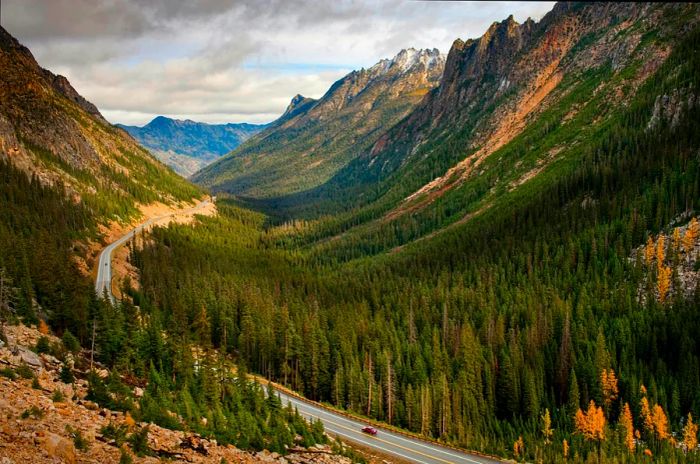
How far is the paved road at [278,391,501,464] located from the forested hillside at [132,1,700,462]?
6.95 m

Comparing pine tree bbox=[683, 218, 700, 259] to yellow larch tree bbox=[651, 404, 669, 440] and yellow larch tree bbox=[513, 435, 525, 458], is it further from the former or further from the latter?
yellow larch tree bbox=[513, 435, 525, 458]

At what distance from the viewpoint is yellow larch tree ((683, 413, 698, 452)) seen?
74.2 m

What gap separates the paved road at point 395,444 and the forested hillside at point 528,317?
6945 millimetres

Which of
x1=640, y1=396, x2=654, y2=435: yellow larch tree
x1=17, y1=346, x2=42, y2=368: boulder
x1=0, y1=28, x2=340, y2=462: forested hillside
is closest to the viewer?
x1=0, y1=28, x2=340, y2=462: forested hillside

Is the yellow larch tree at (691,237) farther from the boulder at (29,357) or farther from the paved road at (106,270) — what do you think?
the boulder at (29,357)

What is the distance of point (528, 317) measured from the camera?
114500 mm

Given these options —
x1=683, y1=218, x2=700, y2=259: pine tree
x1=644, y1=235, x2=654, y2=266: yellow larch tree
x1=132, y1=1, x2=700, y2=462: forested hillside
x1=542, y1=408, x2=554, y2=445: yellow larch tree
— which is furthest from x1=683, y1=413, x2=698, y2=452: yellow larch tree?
x1=644, y1=235, x2=654, y2=266: yellow larch tree

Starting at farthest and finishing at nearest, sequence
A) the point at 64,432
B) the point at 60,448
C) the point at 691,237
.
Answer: the point at 691,237
the point at 64,432
the point at 60,448

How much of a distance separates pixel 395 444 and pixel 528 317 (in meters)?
63.9

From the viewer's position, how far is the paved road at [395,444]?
58750mm

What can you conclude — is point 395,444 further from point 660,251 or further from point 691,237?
point 691,237

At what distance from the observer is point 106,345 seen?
56219 millimetres

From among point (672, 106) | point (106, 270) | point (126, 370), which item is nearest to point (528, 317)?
point (126, 370)

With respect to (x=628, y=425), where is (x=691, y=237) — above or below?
above
